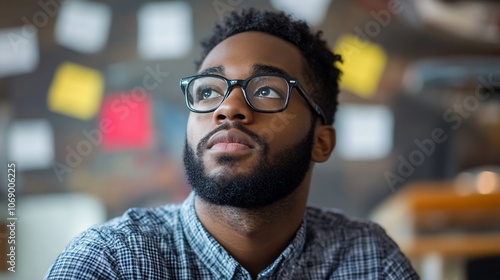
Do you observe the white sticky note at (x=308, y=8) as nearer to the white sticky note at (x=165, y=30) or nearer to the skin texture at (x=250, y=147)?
the white sticky note at (x=165, y=30)

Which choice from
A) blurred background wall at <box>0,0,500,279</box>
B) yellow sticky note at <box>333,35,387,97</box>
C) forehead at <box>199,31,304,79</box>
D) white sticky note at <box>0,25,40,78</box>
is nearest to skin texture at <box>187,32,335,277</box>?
forehead at <box>199,31,304,79</box>

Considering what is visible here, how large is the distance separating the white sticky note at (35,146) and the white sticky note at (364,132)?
119 centimetres

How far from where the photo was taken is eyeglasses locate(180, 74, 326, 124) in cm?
124

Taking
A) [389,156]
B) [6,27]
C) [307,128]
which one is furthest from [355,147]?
[307,128]

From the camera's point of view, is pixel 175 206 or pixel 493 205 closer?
pixel 175 206

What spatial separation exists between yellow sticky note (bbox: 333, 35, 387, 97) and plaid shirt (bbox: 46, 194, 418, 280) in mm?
1653

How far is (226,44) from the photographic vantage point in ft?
4.42

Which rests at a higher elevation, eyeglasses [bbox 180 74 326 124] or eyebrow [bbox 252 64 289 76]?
eyebrow [bbox 252 64 289 76]

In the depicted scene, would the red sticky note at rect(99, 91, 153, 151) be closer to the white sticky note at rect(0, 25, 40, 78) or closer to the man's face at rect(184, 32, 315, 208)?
the white sticky note at rect(0, 25, 40, 78)

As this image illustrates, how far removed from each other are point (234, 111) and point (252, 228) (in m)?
0.21

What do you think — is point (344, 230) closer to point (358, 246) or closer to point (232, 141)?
point (358, 246)

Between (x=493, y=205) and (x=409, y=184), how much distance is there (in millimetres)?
813

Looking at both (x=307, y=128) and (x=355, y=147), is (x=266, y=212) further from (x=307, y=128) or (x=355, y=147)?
(x=355, y=147)

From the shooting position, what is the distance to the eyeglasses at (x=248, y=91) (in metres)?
1.24
